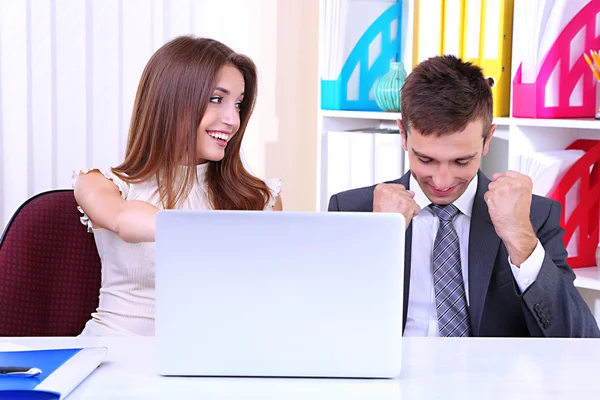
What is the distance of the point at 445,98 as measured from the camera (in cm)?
162

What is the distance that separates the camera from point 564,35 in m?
2.06

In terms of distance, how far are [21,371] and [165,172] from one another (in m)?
0.91

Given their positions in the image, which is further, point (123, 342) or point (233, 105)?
point (233, 105)

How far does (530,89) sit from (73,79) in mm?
1523

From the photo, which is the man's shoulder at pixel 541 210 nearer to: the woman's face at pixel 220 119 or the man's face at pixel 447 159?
the man's face at pixel 447 159

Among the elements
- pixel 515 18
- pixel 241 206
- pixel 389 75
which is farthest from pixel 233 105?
pixel 515 18

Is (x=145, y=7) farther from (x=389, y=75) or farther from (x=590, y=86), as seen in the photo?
(x=590, y=86)

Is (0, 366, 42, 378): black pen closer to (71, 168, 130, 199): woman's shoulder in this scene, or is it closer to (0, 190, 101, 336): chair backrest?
(0, 190, 101, 336): chair backrest

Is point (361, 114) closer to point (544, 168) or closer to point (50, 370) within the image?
point (544, 168)

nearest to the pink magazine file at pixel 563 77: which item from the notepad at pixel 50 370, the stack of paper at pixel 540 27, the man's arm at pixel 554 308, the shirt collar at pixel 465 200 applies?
the stack of paper at pixel 540 27

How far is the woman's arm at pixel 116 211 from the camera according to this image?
66.9 inches

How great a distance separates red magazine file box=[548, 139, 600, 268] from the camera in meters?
2.11

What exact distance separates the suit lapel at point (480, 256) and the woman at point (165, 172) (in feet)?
1.93

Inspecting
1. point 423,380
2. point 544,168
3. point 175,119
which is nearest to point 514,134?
point 544,168
